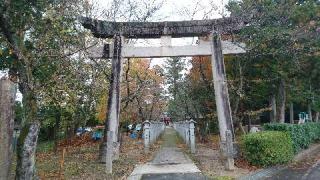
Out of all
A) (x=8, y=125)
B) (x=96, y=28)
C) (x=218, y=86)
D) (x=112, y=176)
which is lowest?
(x=112, y=176)

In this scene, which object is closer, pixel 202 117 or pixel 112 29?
pixel 112 29

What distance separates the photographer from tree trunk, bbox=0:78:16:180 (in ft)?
15.5

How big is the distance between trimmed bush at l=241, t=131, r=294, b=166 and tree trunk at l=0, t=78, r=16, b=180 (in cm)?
1005

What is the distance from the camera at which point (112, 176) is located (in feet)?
38.4

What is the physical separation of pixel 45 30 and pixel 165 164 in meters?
7.47

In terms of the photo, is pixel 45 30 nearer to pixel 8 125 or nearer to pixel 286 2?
pixel 8 125

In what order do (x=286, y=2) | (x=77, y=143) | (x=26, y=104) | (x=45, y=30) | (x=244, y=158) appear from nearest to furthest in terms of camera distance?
(x=26, y=104) → (x=45, y=30) → (x=244, y=158) → (x=286, y=2) → (x=77, y=143)

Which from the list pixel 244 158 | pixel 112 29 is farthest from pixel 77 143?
pixel 244 158

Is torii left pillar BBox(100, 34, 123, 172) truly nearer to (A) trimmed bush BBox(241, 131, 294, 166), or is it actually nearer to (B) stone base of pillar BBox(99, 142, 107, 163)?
(B) stone base of pillar BBox(99, 142, 107, 163)

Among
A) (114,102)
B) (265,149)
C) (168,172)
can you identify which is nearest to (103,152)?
(114,102)

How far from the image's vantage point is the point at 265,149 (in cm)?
1320

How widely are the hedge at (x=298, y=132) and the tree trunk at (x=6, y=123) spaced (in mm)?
12668

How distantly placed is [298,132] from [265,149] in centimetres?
465

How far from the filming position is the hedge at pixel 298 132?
51.1 feet
